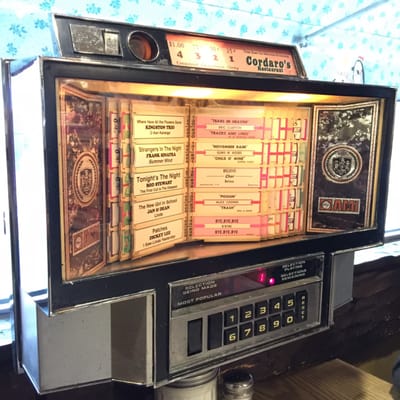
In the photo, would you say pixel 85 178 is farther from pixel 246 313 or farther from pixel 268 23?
pixel 268 23

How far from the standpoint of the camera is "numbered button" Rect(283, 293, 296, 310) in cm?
97

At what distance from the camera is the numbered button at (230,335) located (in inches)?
35.0

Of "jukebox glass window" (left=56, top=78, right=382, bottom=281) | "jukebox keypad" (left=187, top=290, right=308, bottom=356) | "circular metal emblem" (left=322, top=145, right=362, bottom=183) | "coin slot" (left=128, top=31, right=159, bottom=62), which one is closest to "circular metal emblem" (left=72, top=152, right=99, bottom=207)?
"jukebox glass window" (left=56, top=78, right=382, bottom=281)

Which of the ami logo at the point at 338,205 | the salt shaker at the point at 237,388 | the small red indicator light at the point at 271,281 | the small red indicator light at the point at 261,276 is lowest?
the salt shaker at the point at 237,388

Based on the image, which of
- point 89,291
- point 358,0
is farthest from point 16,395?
point 358,0

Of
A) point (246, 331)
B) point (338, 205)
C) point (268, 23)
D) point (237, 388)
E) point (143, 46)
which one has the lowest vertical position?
point (237, 388)

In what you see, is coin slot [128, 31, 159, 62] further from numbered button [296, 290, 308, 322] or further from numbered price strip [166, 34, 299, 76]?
numbered button [296, 290, 308, 322]

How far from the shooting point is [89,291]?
0.71 meters

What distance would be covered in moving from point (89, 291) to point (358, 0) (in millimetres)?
1375

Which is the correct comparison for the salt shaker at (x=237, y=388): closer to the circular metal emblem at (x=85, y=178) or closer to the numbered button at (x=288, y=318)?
the numbered button at (x=288, y=318)

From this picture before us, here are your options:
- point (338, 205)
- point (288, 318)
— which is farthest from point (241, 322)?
point (338, 205)

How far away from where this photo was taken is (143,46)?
0.79m

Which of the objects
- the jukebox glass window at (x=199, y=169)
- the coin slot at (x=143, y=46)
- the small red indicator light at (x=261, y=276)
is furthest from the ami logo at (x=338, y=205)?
the coin slot at (x=143, y=46)

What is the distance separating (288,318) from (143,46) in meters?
0.59
